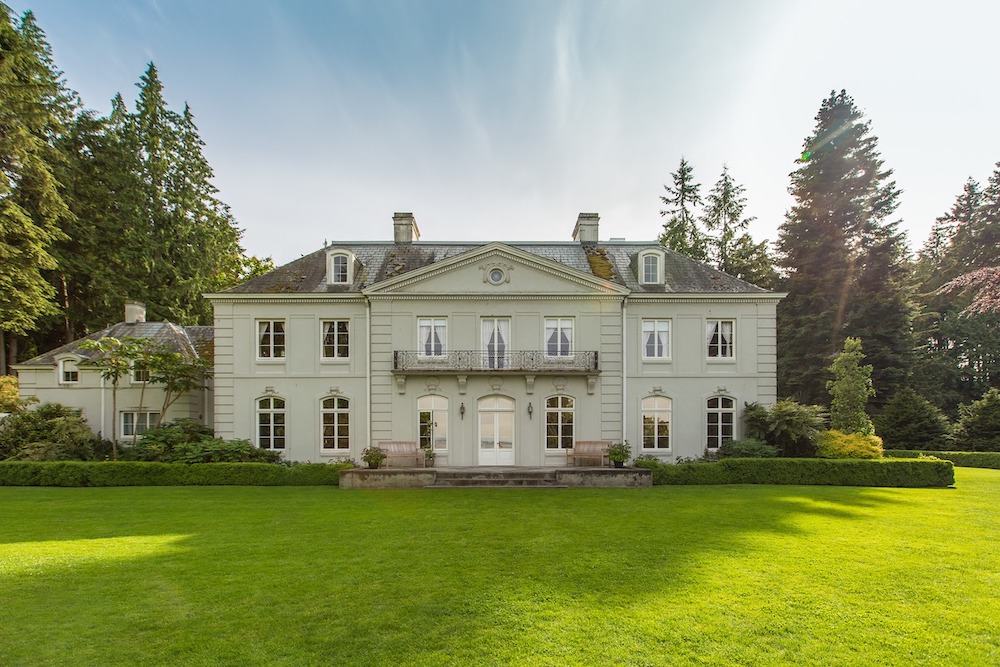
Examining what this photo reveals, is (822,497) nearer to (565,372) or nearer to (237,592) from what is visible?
(565,372)

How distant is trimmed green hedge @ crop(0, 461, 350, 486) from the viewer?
18172 millimetres

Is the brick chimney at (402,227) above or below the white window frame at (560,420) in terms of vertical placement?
above

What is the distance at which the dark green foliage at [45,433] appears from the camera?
814 inches

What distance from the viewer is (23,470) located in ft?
59.8

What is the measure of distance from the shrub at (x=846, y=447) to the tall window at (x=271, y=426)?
20.5 metres

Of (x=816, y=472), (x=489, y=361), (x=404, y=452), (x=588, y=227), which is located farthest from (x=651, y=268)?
(x=404, y=452)

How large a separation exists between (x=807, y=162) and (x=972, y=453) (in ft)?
70.7

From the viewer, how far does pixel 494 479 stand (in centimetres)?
1817

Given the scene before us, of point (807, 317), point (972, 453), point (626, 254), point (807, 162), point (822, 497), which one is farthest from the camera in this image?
point (807, 162)

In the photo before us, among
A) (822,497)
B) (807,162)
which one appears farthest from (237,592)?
(807,162)

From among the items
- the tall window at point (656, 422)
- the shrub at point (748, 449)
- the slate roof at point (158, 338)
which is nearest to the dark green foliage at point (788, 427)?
the shrub at point (748, 449)

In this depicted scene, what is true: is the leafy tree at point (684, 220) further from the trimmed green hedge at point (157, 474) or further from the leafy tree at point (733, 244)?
the trimmed green hedge at point (157, 474)

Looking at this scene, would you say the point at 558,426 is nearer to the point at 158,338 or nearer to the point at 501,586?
the point at 501,586

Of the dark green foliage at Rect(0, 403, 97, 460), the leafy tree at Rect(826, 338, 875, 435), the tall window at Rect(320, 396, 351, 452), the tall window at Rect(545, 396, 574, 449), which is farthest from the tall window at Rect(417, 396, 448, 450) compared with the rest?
the leafy tree at Rect(826, 338, 875, 435)
